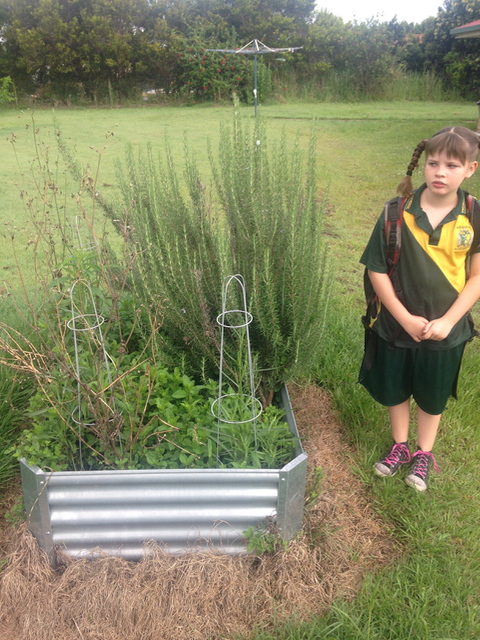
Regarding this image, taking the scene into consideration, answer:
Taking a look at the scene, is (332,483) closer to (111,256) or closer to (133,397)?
(133,397)

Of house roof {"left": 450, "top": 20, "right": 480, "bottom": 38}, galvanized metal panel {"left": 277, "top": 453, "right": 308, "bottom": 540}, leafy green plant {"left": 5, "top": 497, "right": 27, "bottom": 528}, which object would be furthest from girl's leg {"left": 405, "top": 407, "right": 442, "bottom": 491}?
house roof {"left": 450, "top": 20, "right": 480, "bottom": 38}

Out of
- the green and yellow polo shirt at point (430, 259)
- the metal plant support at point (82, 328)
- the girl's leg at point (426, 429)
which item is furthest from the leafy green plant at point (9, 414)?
the girl's leg at point (426, 429)

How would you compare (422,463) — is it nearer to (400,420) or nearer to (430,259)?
(400,420)

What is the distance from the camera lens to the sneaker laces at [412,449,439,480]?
2340 millimetres

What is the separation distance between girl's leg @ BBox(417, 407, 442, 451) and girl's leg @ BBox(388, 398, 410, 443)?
69 millimetres

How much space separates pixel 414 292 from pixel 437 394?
52cm

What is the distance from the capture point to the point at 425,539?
206 centimetres

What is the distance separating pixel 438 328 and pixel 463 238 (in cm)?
40

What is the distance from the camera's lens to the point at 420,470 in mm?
2348

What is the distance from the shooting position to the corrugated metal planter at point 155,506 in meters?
1.81

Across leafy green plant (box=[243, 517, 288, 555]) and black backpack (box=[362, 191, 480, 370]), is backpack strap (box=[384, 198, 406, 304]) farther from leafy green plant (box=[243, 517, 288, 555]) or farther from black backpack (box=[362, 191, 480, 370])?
leafy green plant (box=[243, 517, 288, 555])

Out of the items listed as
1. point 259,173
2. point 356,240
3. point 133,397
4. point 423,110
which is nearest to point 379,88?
point 423,110

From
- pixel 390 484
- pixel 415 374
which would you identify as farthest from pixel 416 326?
pixel 390 484

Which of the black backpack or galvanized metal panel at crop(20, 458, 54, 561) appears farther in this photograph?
the black backpack
